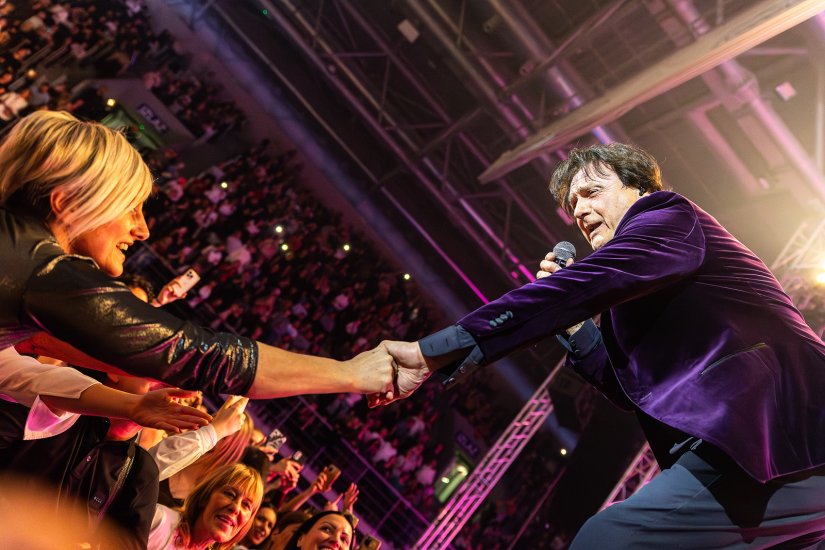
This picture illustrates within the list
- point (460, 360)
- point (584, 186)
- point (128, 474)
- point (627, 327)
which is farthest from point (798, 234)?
point (128, 474)

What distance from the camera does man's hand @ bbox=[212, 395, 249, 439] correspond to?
271 cm

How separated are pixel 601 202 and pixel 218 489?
6.87 ft

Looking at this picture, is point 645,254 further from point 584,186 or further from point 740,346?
point 584,186

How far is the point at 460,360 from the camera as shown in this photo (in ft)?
5.02

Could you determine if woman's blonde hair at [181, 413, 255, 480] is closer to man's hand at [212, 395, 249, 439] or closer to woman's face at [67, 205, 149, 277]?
man's hand at [212, 395, 249, 439]

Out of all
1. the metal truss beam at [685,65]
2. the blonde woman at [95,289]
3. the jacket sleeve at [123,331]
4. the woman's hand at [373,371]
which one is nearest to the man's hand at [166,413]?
the blonde woman at [95,289]

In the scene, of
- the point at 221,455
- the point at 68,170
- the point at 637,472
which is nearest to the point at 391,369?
the point at 68,170

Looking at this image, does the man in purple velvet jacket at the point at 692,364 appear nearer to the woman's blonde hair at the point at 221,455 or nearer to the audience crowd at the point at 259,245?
the woman's blonde hair at the point at 221,455

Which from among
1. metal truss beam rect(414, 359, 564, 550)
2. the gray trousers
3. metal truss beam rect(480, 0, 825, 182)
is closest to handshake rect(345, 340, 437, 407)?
the gray trousers

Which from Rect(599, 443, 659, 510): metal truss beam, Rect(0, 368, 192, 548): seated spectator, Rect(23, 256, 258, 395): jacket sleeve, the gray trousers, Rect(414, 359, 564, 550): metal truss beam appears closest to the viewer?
Rect(23, 256, 258, 395): jacket sleeve

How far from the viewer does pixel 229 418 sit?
2.74 m

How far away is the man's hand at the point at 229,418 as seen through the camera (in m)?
2.71

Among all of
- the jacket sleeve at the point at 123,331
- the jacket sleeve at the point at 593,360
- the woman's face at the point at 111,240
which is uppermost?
the woman's face at the point at 111,240

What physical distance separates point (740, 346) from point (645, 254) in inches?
12.6
